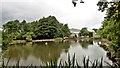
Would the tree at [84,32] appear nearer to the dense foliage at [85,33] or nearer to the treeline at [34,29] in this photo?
the dense foliage at [85,33]

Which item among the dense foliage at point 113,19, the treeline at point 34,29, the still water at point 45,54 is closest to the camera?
the dense foliage at point 113,19

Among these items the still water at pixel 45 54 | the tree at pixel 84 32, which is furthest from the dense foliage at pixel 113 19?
the tree at pixel 84 32

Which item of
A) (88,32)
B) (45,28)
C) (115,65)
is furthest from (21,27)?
(115,65)

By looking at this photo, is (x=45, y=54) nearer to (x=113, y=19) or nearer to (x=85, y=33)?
(x=113, y=19)

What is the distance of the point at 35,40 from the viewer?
57906mm

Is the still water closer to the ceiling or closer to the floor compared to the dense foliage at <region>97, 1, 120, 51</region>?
closer to the floor

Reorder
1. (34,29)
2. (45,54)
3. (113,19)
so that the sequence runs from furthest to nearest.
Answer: (34,29) < (45,54) < (113,19)

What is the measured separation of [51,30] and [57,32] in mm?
4340

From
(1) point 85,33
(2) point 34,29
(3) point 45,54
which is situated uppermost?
(2) point 34,29

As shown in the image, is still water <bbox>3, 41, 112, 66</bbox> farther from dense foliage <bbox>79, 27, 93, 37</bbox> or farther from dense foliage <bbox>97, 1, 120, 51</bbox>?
dense foliage <bbox>79, 27, 93, 37</bbox>

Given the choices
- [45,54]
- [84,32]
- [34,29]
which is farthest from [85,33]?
[45,54]

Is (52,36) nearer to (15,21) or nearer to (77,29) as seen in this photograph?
(15,21)

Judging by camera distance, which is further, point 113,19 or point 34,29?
point 34,29

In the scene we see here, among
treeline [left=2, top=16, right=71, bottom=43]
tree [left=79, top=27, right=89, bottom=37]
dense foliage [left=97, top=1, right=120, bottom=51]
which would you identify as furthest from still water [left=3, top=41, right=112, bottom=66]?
tree [left=79, top=27, right=89, bottom=37]
